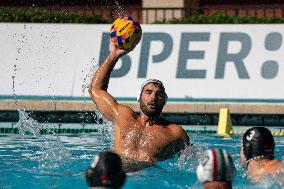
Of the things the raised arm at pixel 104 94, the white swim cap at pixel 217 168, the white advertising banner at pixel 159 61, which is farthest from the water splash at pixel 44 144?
the white swim cap at pixel 217 168

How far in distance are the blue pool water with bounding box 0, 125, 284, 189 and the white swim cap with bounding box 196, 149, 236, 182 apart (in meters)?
1.94

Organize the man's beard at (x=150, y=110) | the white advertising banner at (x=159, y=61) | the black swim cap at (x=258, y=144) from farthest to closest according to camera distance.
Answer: the white advertising banner at (x=159, y=61) < the man's beard at (x=150, y=110) < the black swim cap at (x=258, y=144)

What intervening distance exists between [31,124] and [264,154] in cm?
756

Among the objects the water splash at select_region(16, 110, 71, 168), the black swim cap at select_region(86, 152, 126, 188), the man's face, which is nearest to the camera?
the black swim cap at select_region(86, 152, 126, 188)

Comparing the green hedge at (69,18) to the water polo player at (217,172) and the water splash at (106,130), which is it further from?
the water polo player at (217,172)

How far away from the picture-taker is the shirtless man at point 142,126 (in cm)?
712

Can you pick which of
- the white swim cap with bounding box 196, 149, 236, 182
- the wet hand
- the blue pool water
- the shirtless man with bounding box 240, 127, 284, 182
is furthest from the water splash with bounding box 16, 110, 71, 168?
the white swim cap with bounding box 196, 149, 236, 182

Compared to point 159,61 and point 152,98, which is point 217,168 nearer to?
point 152,98

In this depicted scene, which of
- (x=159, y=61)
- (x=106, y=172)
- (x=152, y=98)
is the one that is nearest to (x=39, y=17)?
(x=159, y=61)

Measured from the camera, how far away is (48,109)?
13.7 meters

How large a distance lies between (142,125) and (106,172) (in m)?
3.74

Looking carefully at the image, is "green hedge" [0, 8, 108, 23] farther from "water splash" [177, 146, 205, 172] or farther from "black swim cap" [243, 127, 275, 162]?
"black swim cap" [243, 127, 275, 162]

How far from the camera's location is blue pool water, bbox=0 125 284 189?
278 inches

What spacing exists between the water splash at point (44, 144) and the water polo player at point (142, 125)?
1378mm
